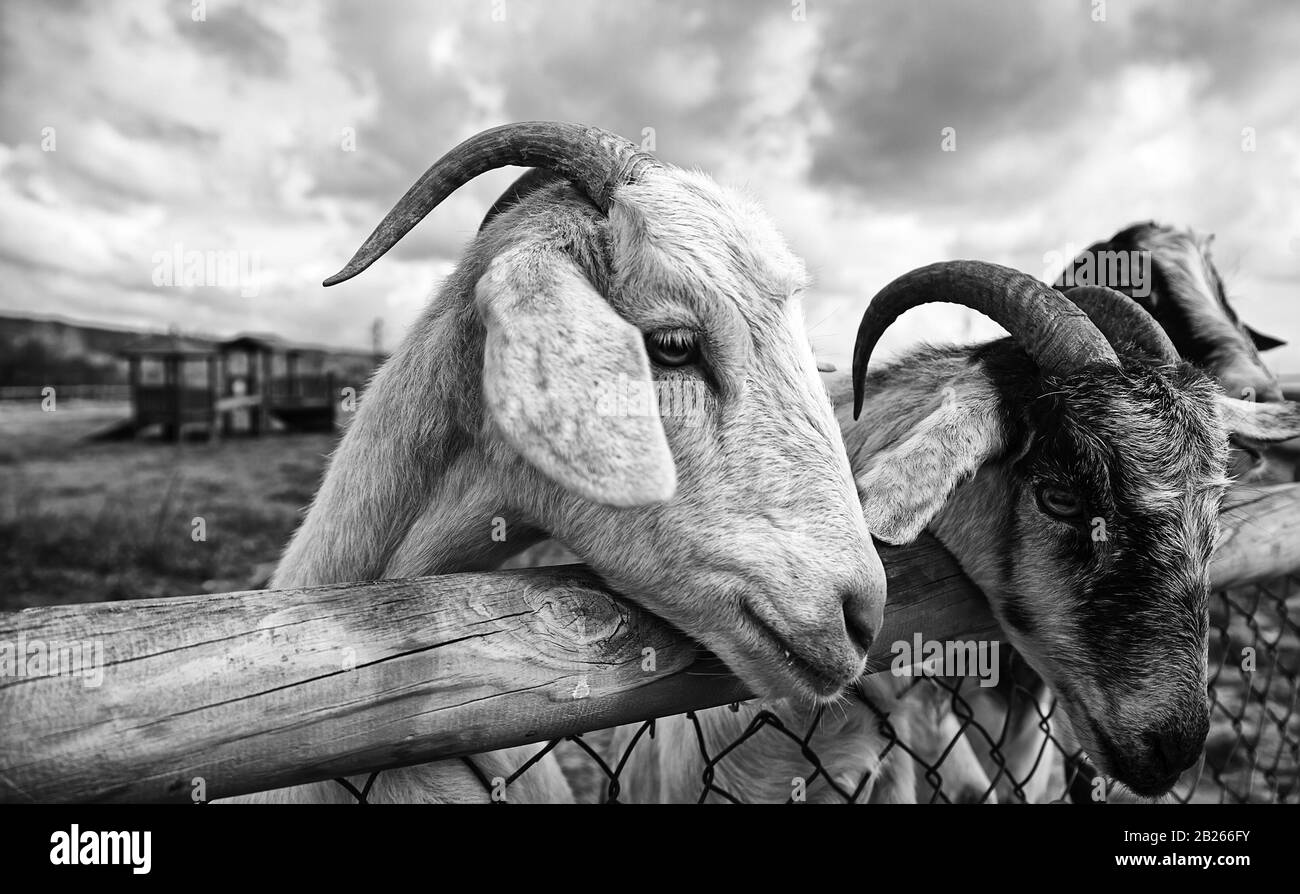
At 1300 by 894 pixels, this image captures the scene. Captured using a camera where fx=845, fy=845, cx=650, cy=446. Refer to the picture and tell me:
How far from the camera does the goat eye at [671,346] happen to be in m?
1.58

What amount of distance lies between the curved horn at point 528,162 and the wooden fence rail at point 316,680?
0.84 meters

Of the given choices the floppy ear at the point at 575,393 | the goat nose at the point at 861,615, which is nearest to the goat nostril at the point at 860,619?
the goat nose at the point at 861,615

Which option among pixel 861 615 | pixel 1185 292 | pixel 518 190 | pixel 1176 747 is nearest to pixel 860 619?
pixel 861 615

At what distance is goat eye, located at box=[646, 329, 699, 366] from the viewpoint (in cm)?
158

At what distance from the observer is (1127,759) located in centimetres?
187

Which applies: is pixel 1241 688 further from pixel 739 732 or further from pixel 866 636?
pixel 866 636

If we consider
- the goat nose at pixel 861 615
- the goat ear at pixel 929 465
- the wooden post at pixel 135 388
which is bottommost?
the goat nose at pixel 861 615

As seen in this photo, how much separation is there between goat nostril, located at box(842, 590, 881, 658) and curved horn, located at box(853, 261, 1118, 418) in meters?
0.89

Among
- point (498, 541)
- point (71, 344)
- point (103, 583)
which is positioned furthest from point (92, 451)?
point (498, 541)

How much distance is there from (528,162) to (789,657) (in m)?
1.14

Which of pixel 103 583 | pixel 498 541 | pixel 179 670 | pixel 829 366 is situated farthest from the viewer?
pixel 103 583

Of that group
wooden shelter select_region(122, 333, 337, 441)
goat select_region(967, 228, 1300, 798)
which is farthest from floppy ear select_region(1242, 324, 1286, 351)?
wooden shelter select_region(122, 333, 337, 441)

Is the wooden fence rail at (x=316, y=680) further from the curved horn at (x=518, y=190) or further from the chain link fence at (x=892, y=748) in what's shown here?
the curved horn at (x=518, y=190)
